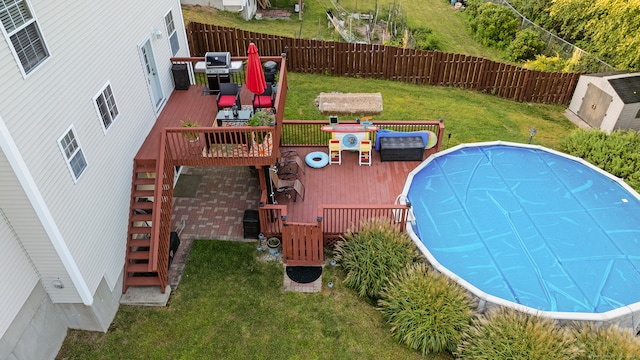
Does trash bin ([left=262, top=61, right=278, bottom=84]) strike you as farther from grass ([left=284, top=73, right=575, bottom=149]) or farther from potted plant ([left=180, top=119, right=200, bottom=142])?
potted plant ([left=180, top=119, right=200, bottom=142])

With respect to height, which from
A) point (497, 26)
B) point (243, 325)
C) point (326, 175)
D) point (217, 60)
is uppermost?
point (217, 60)

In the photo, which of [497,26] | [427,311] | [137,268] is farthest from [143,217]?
[497,26]

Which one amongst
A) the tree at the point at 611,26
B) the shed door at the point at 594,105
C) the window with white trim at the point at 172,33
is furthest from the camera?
the tree at the point at 611,26

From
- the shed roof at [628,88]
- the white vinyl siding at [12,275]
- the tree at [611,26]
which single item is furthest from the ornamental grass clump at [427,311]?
the tree at [611,26]

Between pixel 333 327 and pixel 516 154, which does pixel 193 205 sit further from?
pixel 516 154

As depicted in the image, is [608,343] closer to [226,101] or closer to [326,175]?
[326,175]

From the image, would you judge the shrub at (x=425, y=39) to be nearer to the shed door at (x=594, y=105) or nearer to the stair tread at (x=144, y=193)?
the shed door at (x=594, y=105)

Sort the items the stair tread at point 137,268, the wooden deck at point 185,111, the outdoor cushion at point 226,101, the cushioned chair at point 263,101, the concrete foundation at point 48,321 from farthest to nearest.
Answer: the outdoor cushion at point 226,101, the cushioned chair at point 263,101, the wooden deck at point 185,111, the stair tread at point 137,268, the concrete foundation at point 48,321
